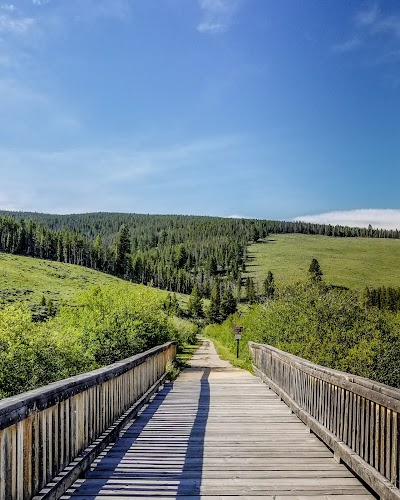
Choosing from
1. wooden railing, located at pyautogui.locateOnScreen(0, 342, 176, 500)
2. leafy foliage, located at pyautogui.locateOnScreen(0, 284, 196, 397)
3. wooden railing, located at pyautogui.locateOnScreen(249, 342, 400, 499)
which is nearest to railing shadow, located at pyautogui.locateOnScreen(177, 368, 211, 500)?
wooden railing, located at pyautogui.locateOnScreen(0, 342, 176, 500)

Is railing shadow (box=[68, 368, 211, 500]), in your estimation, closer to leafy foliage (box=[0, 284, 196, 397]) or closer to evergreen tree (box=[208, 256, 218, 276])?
leafy foliage (box=[0, 284, 196, 397])

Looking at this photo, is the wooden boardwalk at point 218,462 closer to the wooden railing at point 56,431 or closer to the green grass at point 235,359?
the wooden railing at point 56,431

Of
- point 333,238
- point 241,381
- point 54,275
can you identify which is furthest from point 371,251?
point 241,381

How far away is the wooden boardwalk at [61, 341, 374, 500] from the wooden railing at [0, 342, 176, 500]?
214mm

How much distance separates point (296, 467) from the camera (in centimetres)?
520

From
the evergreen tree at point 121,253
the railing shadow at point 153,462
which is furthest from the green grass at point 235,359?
the evergreen tree at point 121,253

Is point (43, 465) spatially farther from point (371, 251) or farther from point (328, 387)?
point (371, 251)

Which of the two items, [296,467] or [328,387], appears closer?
[296,467]

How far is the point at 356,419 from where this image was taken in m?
5.12

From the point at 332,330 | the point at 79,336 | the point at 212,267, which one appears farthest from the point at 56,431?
the point at 212,267

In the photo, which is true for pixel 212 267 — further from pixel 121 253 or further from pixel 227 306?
pixel 227 306

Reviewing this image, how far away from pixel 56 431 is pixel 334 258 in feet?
520

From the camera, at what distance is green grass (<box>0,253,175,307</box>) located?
79.4m

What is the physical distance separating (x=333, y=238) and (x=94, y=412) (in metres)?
196
